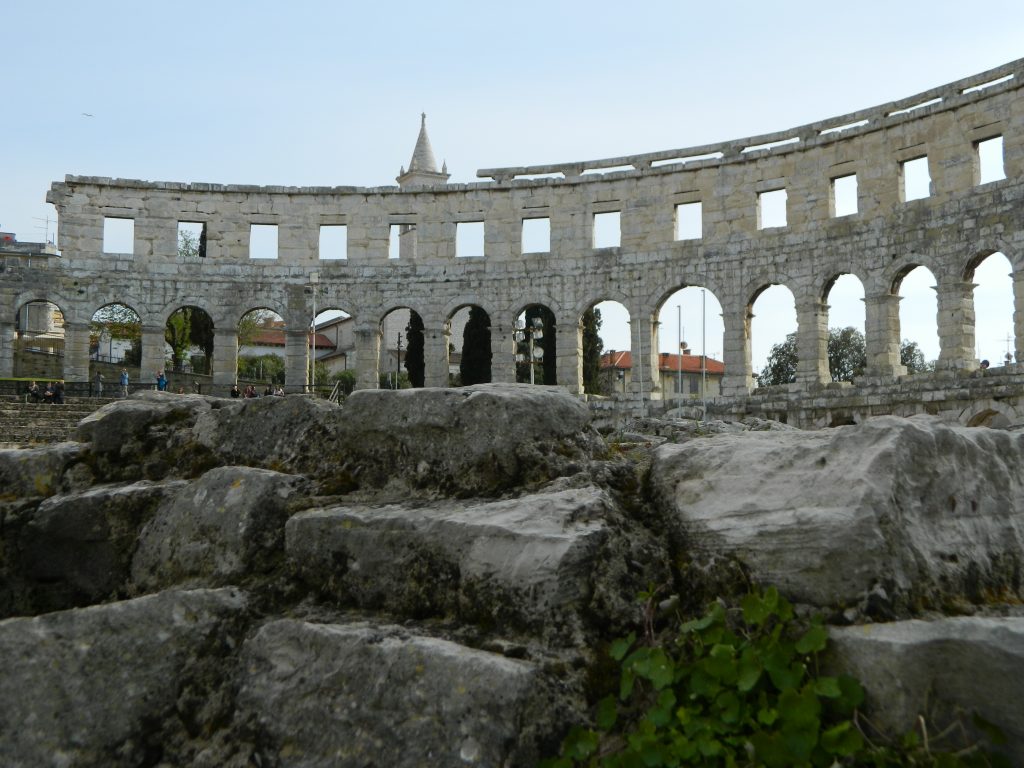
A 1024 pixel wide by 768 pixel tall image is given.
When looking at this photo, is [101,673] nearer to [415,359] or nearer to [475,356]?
[475,356]

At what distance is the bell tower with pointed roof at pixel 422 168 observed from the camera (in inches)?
2235

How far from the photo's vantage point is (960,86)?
23312mm

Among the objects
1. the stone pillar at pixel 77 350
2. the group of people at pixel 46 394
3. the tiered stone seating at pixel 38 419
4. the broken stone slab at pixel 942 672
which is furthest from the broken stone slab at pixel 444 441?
the stone pillar at pixel 77 350

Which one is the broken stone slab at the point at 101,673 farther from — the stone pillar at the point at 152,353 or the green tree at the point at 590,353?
the green tree at the point at 590,353

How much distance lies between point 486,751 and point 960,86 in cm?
2455

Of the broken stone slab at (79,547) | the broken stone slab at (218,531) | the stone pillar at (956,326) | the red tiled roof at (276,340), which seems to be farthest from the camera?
the red tiled roof at (276,340)

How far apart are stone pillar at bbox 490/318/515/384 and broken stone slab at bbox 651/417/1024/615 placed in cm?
2440

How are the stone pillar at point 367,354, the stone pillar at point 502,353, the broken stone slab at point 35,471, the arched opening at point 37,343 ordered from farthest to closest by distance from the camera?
the arched opening at point 37,343 → the stone pillar at point 367,354 → the stone pillar at point 502,353 → the broken stone slab at point 35,471

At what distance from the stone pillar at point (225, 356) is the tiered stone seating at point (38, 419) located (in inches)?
193

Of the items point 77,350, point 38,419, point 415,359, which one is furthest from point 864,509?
point 415,359

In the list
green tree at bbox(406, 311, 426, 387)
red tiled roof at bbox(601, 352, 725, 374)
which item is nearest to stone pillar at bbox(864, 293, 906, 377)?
green tree at bbox(406, 311, 426, 387)

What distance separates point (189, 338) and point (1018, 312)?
1605 inches

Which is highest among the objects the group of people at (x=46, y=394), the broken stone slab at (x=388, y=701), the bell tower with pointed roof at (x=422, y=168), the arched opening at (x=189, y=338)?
the bell tower with pointed roof at (x=422, y=168)

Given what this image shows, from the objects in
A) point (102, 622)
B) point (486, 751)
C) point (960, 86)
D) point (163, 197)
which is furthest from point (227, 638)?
point (163, 197)
